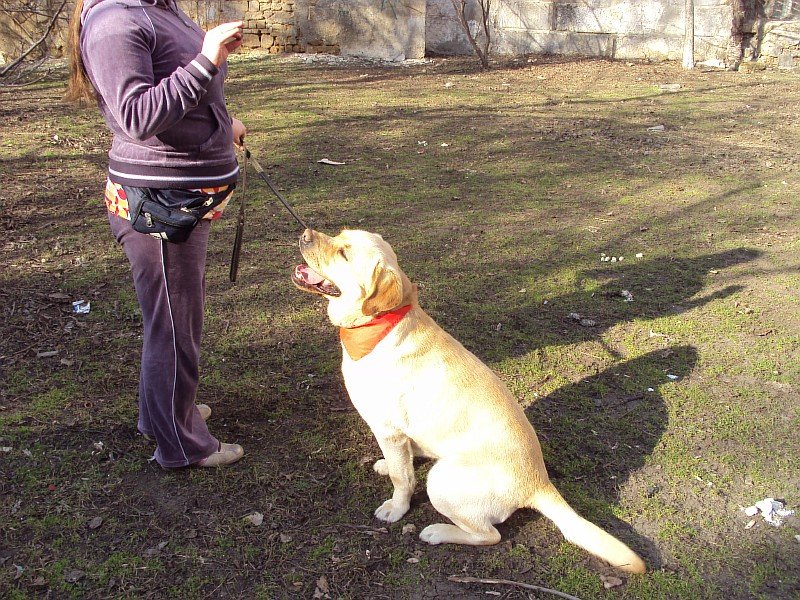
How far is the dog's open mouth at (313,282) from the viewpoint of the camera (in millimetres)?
3127

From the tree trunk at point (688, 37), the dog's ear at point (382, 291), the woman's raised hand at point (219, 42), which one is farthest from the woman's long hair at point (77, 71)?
the tree trunk at point (688, 37)

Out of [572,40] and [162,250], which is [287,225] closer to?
[162,250]

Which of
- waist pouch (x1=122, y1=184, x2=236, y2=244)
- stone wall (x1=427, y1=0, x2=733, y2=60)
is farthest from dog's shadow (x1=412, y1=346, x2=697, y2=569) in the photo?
stone wall (x1=427, y1=0, x2=733, y2=60)

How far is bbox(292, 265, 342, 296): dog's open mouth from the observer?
313cm

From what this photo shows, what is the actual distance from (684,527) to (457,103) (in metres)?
9.08

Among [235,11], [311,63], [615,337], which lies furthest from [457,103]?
[615,337]

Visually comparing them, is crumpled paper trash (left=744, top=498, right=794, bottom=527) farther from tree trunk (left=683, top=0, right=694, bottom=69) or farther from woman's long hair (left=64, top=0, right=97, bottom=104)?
tree trunk (left=683, top=0, right=694, bottom=69)

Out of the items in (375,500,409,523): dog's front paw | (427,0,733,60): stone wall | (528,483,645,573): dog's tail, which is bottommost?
(375,500,409,523): dog's front paw

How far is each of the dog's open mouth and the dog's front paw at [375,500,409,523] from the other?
100cm

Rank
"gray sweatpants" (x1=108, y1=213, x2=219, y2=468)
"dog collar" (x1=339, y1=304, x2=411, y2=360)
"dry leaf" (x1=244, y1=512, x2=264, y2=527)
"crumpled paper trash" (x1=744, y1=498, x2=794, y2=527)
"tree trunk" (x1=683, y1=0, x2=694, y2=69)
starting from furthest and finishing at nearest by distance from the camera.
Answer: "tree trunk" (x1=683, y1=0, x2=694, y2=69), "crumpled paper trash" (x1=744, y1=498, x2=794, y2=527), "dry leaf" (x1=244, y1=512, x2=264, y2=527), "dog collar" (x1=339, y1=304, x2=411, y2=360), "gray sweatpants" (x1=108, y1=213, x2=219, y2=468)

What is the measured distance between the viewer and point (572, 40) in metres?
15.6

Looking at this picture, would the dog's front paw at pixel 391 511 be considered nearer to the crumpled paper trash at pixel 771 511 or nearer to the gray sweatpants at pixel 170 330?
the gray sweatpants at pixel 170 330

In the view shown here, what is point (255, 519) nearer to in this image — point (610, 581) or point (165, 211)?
point (165, 211)

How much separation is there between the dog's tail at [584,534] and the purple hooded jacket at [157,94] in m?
1.88
